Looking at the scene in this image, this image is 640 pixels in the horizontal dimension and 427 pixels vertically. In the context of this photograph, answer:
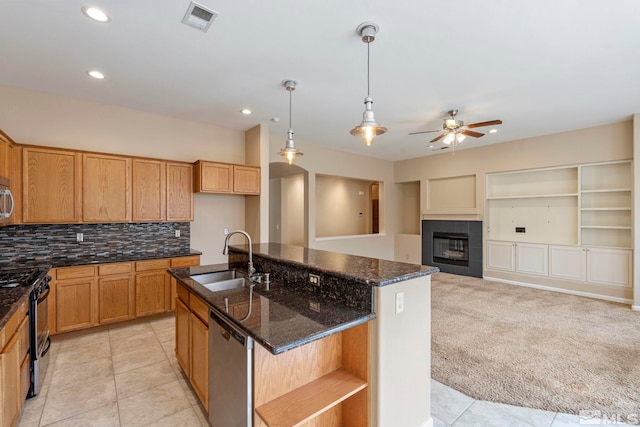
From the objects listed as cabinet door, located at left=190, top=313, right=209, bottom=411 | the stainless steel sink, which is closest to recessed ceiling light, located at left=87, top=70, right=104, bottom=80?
the stainless steel sink

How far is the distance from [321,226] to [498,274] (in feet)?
14.2

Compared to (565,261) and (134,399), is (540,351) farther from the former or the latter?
(134,399)

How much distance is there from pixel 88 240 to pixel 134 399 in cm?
242

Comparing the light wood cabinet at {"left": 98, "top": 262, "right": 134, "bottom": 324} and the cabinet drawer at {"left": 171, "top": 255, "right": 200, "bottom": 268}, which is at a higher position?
the cabinet drawer at {"left": 171, "top": 255, "right": 200, "bottom": 268}

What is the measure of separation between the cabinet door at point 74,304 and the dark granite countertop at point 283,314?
207cm

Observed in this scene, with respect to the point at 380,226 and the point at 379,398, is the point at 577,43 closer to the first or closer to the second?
the point at 379,398

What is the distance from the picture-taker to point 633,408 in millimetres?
2160

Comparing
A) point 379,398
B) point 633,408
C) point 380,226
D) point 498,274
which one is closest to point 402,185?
point 380,226

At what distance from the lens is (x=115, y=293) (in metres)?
3.53

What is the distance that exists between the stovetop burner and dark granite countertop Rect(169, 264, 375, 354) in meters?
1.27

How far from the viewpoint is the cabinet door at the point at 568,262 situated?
513 cm

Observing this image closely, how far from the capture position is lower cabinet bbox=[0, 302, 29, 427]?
1619mm

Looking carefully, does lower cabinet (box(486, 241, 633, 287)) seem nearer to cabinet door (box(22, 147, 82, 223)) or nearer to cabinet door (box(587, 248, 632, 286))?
cabinet door (box(587, 248, 632, 286))

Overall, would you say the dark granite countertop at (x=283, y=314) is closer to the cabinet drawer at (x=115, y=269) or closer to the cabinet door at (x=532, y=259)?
the cabinet drawer at (x=115, y=269)
